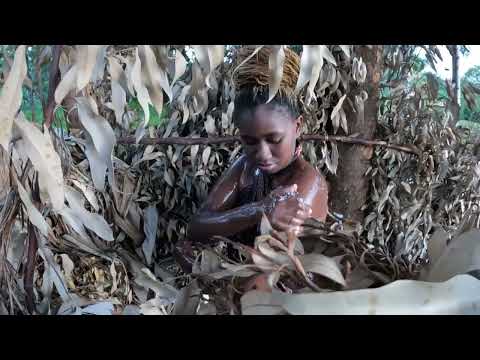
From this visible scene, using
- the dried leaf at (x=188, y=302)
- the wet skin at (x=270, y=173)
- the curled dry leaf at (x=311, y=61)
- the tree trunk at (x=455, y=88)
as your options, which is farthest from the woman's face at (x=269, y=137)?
the dried leaf at (x=188, y=302)

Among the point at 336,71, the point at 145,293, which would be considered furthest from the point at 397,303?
the point at 336,71

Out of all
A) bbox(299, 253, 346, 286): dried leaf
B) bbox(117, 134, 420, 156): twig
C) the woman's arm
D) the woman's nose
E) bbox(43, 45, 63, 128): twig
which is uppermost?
bbox(43, 45, 63, 128): twig

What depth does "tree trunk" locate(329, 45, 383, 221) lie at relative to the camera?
48.6 inches

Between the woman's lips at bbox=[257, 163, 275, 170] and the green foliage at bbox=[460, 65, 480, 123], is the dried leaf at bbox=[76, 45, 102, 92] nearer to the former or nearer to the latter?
the woman's lips at bbox=[257, 163, 275, 170]

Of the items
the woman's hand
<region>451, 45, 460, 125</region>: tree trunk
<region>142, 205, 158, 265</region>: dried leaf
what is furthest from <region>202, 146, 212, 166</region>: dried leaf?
<region>451, 45, 460, 125</region>: tree trunk

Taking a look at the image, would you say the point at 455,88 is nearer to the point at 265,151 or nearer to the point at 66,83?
the point at 265,151

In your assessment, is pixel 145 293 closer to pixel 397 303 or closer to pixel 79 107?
pixel 79 107

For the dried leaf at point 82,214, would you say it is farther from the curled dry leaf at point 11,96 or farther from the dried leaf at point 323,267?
the dried leaf at point 323,267

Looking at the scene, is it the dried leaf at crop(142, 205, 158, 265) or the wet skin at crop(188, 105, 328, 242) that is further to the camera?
the dried leaf at crop(142, 205, 158, 265)

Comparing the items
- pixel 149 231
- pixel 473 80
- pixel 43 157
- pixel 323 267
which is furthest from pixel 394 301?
pixel 473 80

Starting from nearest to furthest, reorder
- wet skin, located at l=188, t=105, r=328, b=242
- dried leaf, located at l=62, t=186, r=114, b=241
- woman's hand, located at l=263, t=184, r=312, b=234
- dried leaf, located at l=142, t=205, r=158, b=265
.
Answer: dried leaf, located at l=62, t=186, r=114, b=241 < woman's hand, located at l=263, t=184, r=312, b=234 < wet skin, located at l=188, t=105, r=328, b=242 < dried leaf, located at l=142, t=205, r=158, b=265

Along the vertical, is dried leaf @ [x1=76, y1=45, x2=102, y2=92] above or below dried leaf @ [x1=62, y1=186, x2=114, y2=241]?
above

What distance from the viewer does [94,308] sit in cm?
47

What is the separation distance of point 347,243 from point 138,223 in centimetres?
76
